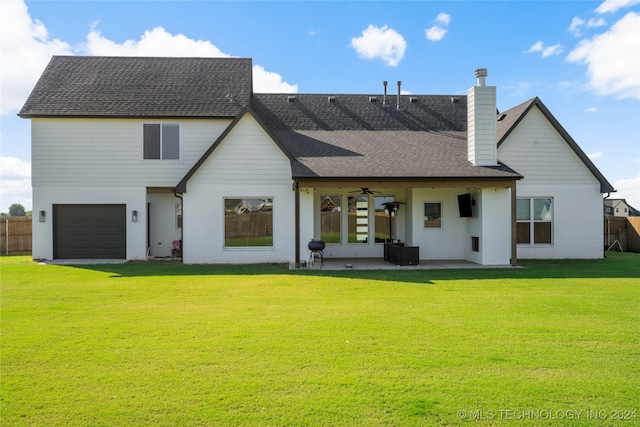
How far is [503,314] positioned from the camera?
7164mm

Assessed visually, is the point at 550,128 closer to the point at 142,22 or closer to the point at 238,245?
the point at 238,245

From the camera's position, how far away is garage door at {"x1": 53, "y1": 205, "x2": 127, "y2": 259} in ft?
53.2

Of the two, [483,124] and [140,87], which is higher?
[140,87]

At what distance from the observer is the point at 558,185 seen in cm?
1606

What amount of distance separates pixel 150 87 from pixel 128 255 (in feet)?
22.2

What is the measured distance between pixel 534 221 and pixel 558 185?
63.7 inches

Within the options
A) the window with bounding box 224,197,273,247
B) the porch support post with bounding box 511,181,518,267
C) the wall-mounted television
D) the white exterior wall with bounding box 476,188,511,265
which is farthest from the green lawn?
the wall-mounted television

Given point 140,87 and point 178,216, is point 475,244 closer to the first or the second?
point 178,216

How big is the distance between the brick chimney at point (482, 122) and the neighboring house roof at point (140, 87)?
341 inches

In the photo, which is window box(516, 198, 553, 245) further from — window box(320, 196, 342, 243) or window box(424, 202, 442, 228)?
window box(320, 196, 342, 243)

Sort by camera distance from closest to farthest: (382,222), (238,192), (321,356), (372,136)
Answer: (321,356) < (238,192) < (382,222) < (372,136)

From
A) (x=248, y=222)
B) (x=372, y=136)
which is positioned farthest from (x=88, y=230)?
(x=372, y=136)

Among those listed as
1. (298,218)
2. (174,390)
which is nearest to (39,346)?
(174,390)

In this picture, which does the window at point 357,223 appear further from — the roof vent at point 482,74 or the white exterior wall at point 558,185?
the roof vent at point 482,74
